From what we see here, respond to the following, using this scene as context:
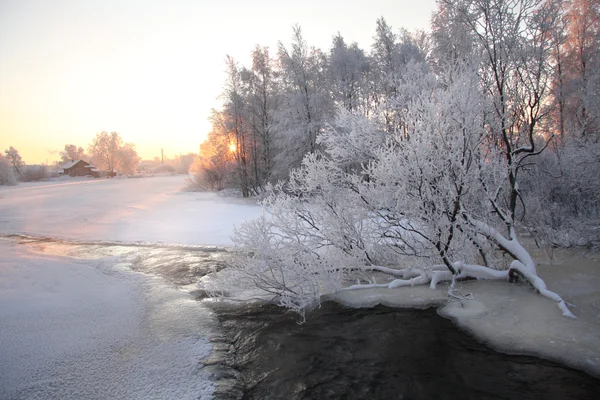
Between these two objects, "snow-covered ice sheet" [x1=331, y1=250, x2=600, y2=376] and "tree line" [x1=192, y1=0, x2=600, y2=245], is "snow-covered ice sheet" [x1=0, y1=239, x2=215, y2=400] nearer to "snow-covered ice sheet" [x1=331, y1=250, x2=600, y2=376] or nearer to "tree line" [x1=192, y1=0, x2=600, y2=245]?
"snow-covered ice sheet" [x1=331, y1=250, x2=600, y2=376]

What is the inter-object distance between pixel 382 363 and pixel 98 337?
15.2 feet

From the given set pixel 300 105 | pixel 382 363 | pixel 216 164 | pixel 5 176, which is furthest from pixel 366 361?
pixel 5 176

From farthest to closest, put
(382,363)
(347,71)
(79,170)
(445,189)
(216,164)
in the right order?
(79,170)
(216,164)
(347,71)
(445,189)
(382,363)

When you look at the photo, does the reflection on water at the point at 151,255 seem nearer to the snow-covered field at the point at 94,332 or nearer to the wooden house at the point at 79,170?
the snow-covered field at the point at 94,332

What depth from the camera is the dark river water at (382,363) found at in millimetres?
4199

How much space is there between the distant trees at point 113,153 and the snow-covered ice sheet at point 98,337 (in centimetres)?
7338

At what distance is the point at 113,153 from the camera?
75250 millimetres

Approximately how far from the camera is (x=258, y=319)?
21.2 feet

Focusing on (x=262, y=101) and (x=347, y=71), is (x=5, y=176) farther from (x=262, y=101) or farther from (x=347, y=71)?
(x=347, y=71)

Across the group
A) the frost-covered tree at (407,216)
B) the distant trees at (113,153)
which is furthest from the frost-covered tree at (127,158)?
the frost-covered tree at (407,216)

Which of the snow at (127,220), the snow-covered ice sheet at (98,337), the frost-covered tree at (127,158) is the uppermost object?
the frost-covered tree at (127,158)

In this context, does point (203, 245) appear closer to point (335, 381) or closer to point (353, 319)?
point (353, 319)

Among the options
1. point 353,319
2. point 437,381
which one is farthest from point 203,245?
point 437,381

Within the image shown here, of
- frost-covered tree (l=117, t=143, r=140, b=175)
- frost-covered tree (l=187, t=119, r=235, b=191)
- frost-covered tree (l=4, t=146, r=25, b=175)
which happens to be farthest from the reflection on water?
frost-covered tree (l=117, t=143, r=140, b=175)
